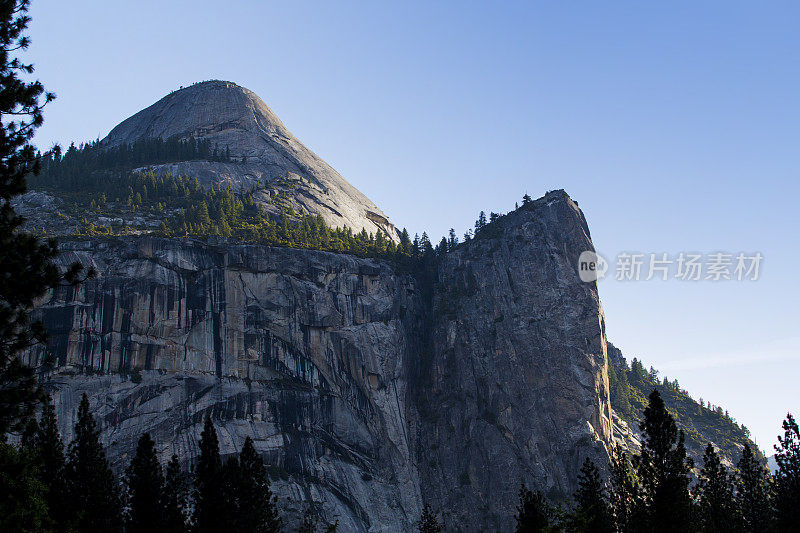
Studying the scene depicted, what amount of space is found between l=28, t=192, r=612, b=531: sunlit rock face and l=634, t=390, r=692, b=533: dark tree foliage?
194 ft

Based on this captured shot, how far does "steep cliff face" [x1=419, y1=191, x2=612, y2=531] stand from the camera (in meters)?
129

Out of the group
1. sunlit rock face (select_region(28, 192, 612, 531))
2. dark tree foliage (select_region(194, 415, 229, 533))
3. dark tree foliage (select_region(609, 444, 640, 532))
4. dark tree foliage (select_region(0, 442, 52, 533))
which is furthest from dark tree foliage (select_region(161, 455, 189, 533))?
sunlit rock face (select_region(28, 192, 612, 531))

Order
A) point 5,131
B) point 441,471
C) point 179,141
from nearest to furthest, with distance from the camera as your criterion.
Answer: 1. point 5,131
2. point 441,471
3. point 179,141

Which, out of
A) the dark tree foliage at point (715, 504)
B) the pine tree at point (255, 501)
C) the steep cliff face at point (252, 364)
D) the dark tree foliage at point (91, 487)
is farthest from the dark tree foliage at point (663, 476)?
the steep cliff face at point (252, 364)

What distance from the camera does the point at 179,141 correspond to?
653 feet

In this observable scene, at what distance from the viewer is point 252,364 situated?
12850cm

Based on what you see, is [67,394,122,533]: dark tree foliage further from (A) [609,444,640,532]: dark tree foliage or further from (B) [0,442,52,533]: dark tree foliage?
(A) [609,444,640,532]: dark tree foliage

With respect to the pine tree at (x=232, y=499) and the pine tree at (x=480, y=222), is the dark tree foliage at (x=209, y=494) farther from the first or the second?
the pine tree at (x=480, y=222)

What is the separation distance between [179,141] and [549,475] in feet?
424

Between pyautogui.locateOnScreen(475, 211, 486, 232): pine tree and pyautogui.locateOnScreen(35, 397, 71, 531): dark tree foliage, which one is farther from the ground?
pyautogui.locateOnScreen(475, 211, 486, 232): pine tree

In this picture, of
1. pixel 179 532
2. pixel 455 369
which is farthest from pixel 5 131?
pixel 455 369

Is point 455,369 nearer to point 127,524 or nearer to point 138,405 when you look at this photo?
point 138,405

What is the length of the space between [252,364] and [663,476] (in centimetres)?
7820

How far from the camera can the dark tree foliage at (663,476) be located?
65.8 m
